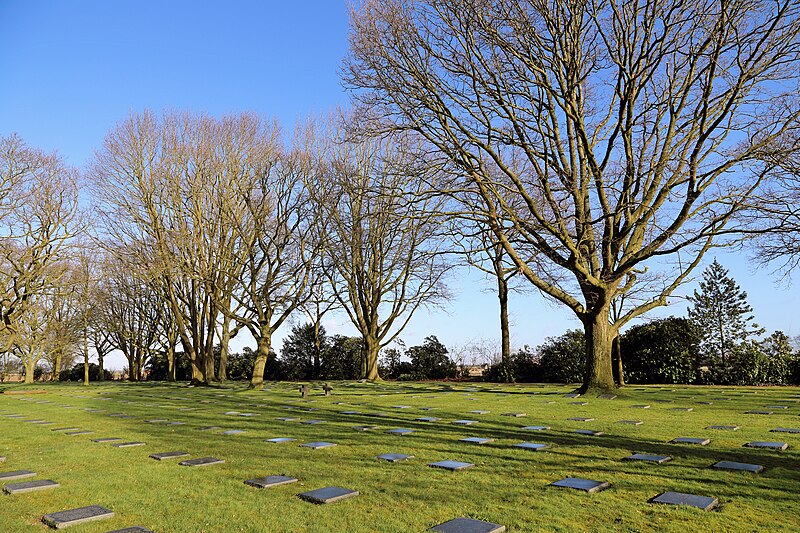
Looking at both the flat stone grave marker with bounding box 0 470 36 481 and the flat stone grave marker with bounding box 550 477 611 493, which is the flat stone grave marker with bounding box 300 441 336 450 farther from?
the flat stone grave marker with bounding box 550 477 611 493

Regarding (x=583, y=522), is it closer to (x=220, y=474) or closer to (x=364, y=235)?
(x=220, y=474)

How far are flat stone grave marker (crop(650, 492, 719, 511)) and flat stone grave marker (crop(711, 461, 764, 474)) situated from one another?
1132 mm

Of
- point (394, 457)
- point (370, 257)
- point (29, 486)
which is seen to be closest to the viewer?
point (29, 486)

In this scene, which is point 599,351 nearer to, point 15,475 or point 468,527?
point 468,527

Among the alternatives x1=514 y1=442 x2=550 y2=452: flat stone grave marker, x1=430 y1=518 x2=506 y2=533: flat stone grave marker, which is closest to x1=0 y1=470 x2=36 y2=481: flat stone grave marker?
x1=430 y1=518 x2=506 y2=533: flat stone grave marker

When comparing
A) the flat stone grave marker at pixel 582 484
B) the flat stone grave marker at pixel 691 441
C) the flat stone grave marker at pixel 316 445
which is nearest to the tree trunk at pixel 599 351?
the flat stone grave marker at pixel 691 441

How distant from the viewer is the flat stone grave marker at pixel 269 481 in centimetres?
412

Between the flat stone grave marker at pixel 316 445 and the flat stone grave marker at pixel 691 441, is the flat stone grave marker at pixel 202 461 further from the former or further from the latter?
the flat stone grave marker at pixel 691 441

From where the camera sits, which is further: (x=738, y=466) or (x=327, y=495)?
(x=738, y=466)

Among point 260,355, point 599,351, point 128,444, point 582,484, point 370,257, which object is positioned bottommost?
point 128,444

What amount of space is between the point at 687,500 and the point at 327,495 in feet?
7.98

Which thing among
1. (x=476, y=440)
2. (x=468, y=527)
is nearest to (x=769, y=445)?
(x=476, y=440)

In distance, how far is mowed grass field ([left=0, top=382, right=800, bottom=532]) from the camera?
3244 mm

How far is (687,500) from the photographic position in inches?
140
